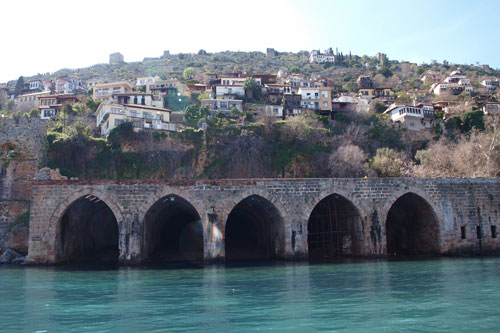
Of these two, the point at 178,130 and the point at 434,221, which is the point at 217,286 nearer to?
the point at 434,221

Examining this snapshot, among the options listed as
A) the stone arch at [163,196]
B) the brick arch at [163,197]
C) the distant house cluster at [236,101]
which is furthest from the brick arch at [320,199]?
the distant house cluster at [236,101]

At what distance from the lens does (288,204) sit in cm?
2731

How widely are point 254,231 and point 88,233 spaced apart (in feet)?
46.5

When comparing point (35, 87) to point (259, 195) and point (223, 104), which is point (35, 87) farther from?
point (259, 195)

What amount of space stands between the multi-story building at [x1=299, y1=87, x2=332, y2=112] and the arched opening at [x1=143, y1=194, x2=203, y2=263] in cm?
3036

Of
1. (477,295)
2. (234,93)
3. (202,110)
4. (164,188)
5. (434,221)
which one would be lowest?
(477,295)

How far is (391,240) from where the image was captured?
115ft

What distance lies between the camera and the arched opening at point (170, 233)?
29062mm

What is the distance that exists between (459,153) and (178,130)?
31524 millimetres

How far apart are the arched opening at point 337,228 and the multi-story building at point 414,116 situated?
112 feet

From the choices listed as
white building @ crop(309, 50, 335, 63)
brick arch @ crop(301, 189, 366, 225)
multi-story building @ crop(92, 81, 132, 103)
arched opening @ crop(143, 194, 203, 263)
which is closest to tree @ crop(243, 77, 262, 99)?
multi-story building @ crop(92, 81, 132, 103)

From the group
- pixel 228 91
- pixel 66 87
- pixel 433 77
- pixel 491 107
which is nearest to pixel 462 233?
pixel 491 107

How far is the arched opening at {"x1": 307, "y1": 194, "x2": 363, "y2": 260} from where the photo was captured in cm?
2912

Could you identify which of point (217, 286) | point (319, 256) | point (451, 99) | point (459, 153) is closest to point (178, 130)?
point (319, 256)
